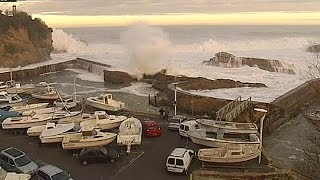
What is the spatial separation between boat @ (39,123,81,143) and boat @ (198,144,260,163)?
5.55m

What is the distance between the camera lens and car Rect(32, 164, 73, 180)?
1350 cm

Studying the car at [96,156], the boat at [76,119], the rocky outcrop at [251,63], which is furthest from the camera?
the rocky outcrop at [251,63]

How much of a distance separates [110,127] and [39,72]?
24540mm

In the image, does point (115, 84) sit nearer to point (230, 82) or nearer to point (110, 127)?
point (230, 82)

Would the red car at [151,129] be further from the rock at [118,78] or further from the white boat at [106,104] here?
the rock at [118,78]

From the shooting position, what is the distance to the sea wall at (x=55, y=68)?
128ft

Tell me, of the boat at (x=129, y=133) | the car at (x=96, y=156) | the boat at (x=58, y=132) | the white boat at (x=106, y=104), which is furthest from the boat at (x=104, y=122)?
the white boat at (x=106, y=104)

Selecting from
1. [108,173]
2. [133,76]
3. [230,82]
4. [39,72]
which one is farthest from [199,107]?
[39,72]

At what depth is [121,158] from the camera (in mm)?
16203

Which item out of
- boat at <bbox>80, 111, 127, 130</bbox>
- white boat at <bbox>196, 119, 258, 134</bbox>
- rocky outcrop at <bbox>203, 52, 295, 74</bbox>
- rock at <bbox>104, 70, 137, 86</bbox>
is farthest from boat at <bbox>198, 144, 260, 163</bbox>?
rocky outcrop at <bbox>203, 52, 295, 74</bbox>

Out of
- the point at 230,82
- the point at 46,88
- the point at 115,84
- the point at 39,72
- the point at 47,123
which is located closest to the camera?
the point at 47,123

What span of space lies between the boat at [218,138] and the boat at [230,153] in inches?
22.1

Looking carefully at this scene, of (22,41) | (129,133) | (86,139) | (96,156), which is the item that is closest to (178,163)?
(96,156)

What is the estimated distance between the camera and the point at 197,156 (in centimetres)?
1602
